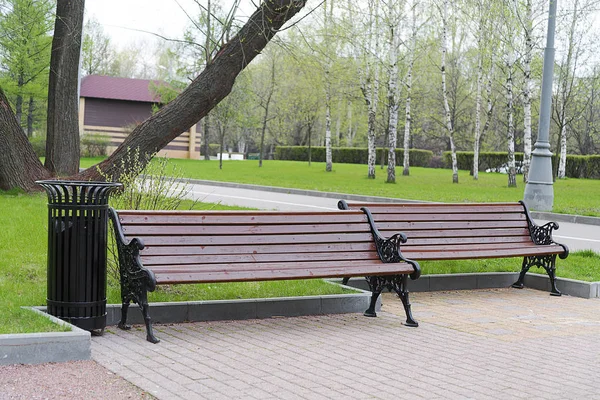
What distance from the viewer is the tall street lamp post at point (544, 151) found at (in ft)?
61.4

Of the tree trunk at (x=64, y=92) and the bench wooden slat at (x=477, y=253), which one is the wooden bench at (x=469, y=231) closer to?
the bench wooden slat at (x=477, y=253)

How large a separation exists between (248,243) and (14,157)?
31.3ft

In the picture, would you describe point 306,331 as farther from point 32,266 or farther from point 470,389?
point 32,266

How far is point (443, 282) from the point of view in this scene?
915 cm

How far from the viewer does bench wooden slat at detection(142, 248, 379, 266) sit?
6.50m

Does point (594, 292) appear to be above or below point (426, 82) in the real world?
below

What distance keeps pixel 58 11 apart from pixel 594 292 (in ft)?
37.2

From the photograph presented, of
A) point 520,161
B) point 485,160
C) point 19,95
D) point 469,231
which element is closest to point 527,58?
point 520,161

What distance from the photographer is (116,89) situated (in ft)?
187

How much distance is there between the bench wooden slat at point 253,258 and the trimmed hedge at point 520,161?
1334 inches

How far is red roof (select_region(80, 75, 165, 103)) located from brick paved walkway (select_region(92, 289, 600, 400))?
4958 cm

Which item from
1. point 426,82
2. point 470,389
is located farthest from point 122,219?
point 426,82

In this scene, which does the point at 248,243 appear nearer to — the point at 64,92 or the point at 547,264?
the point at 547,264

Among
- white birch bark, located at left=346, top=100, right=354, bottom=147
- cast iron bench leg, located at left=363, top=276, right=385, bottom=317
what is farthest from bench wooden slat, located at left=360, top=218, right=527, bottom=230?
white birch bark, located at left=346, top=100, right=354, bottom=147
